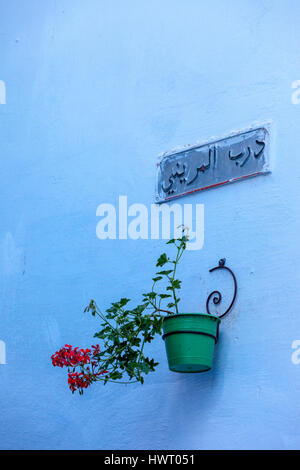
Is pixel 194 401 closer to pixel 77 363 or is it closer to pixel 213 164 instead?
pixel 77 363

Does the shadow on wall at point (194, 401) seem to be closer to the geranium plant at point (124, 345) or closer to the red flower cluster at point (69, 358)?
the geranium plant at point (124, 345)

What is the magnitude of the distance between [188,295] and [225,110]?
2.50 feet

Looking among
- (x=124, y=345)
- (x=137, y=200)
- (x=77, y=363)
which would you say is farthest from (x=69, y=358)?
(x=137, y=200)

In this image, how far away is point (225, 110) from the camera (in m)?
3.24

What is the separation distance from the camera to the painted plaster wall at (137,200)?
9.54 feet

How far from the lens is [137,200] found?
11.3ft

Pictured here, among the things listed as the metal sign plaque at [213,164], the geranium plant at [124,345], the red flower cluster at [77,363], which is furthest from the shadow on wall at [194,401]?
the metal sign plaque at [213,164]

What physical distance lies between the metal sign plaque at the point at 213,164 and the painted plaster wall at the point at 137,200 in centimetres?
5

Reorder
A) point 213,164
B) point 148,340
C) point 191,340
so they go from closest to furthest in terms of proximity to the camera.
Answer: point 191,340 → point 148,340 → point 213,164

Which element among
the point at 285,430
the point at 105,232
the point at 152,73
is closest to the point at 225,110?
the point at 152,73

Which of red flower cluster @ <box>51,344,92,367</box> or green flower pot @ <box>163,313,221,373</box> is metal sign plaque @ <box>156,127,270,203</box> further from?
red flower cluster @ <box>51,344,92,367</box>

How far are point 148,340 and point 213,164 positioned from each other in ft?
2.48

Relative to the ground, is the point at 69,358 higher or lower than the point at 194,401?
higher
